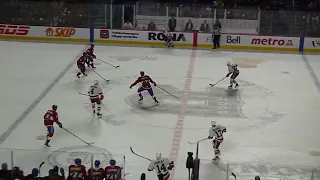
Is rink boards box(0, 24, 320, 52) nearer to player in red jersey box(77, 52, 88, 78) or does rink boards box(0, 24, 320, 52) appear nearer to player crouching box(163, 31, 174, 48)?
player crouching box(163, 31, 174, 48)

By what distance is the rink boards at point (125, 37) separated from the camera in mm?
22484

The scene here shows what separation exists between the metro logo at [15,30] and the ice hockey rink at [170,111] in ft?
4.99

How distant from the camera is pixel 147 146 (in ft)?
39.1

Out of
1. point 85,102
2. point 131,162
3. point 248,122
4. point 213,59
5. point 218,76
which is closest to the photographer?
point 131,162

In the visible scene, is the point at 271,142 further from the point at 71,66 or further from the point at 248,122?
the point at 71,66

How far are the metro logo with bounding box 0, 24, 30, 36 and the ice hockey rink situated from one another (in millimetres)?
1521

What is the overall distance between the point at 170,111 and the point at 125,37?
8884mm

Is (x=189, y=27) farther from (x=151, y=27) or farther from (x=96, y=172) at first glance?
(x=96, y=172)

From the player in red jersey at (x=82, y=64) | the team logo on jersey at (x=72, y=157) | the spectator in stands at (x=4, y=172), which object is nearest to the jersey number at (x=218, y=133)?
the team logo on jersey at (x=72, y=157)

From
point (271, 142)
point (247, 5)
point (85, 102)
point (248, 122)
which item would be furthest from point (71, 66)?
point (247, 5)

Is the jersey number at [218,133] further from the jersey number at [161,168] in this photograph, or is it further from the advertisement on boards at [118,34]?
the advertisement on boards at [118,34]

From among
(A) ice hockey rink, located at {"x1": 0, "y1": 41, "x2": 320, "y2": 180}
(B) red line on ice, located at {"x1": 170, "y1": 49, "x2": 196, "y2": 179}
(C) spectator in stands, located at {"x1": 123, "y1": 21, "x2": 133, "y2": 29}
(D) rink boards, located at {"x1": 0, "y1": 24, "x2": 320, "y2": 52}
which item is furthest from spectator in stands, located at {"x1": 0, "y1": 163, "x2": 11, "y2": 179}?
(C) spectator in stands, located at {"x1": 123, "y1": 21, "x2": 133, "y2": 29}

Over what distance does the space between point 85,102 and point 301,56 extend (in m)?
9.80

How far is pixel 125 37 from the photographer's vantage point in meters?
22.8
